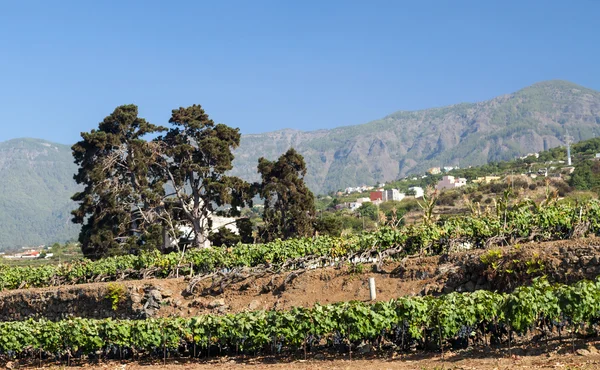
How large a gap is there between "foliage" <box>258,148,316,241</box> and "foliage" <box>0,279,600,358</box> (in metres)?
18.3

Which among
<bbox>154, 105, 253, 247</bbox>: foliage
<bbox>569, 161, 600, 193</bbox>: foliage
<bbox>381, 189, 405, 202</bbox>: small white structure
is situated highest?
<bbox>154, 105, 253, 247</bbox>: foliage

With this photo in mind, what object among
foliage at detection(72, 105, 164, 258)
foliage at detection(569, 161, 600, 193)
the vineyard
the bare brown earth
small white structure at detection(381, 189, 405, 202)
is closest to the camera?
the vineyard

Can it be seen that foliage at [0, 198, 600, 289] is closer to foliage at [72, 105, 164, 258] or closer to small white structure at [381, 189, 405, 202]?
foliage at [72, 105, 164, 258]

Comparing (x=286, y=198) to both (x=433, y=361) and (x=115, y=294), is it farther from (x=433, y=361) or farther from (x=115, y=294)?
(x=433, y=361)

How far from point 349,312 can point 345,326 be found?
0.38 m

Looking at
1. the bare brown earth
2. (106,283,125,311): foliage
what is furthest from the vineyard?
the bare brown earth

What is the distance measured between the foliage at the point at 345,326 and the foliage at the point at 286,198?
719 inches

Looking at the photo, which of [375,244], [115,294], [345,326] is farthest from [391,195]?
[345,326]

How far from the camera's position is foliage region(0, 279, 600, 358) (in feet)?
45.7

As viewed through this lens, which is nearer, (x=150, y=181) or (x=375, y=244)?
(x=375, y=244)

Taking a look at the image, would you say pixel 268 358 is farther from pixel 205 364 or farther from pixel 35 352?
pixel 35 352

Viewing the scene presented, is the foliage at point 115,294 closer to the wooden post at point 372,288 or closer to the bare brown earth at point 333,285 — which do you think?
the bare brown earth at point 333,285

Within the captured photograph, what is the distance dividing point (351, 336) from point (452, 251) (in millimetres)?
6476

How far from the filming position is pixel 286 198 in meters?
37.4
